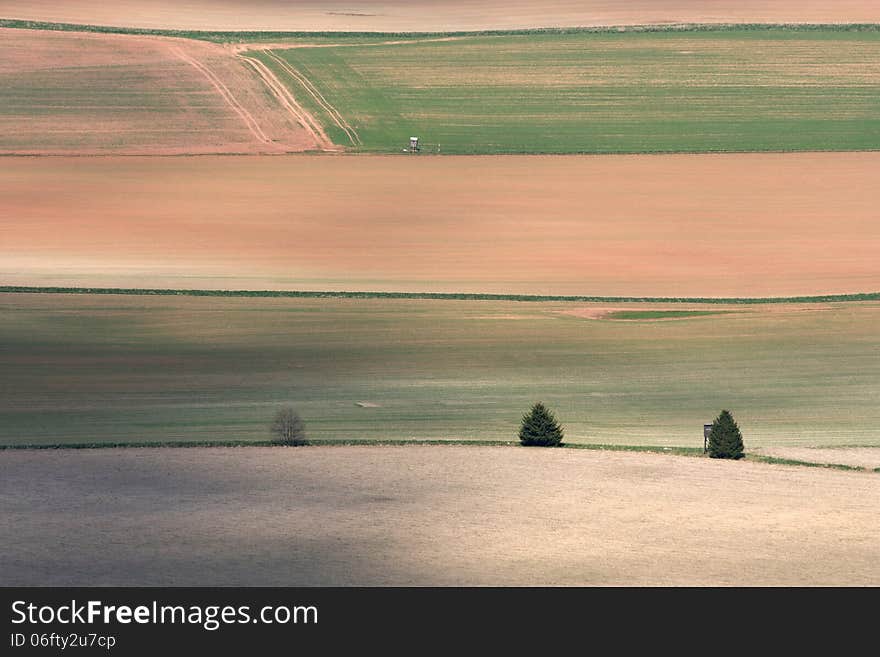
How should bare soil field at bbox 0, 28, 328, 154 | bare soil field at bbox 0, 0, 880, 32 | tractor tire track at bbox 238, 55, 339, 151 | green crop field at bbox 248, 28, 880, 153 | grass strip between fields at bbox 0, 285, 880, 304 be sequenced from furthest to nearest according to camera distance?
bare soil field at bbox 0, 0, 880, 32 → green crop field at bbox 248, 28, 880, 153 → tractor tire track at bbox 238, 55, 339, 151 → bare soil field at bbox 0, 28, 328, 154 → grass strip between fields at bbox 0, 285, 880, 304

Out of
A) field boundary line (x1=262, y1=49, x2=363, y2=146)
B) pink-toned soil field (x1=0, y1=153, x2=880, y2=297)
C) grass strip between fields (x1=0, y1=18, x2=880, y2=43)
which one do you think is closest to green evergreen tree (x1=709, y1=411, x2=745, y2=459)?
pink-toned soil field (x1=0, y1=153, x2=880, y2=297)

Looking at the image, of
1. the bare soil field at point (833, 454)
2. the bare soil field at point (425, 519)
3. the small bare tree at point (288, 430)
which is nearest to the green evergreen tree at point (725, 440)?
the bare soil field at point (425, 519)

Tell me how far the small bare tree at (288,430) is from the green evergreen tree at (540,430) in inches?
224

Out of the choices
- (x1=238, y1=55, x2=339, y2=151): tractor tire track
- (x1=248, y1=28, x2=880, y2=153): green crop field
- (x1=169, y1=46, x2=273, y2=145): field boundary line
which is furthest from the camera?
(x1=248, y1=28, x2=880, y2=153): green crop field

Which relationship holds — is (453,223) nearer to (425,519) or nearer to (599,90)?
(599,90)

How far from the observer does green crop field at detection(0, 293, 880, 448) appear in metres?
43.2

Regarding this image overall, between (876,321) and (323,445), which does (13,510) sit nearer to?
(323,445)

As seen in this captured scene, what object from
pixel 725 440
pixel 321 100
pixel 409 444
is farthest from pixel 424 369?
pixel 321 100

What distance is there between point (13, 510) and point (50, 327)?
59.9 ft

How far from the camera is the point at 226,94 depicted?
268 ft

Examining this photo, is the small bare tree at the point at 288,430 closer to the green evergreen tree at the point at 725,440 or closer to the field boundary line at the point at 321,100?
the green evergreen tree at the point at 725,440

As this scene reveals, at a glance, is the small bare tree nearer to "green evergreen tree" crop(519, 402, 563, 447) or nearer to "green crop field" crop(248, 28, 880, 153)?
"green evergreen tree" crop(519, 402, 563, 447)

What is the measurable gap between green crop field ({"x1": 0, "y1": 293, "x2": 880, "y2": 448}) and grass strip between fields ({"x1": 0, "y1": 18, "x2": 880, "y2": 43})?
3826cm

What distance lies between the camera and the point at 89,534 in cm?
3241
